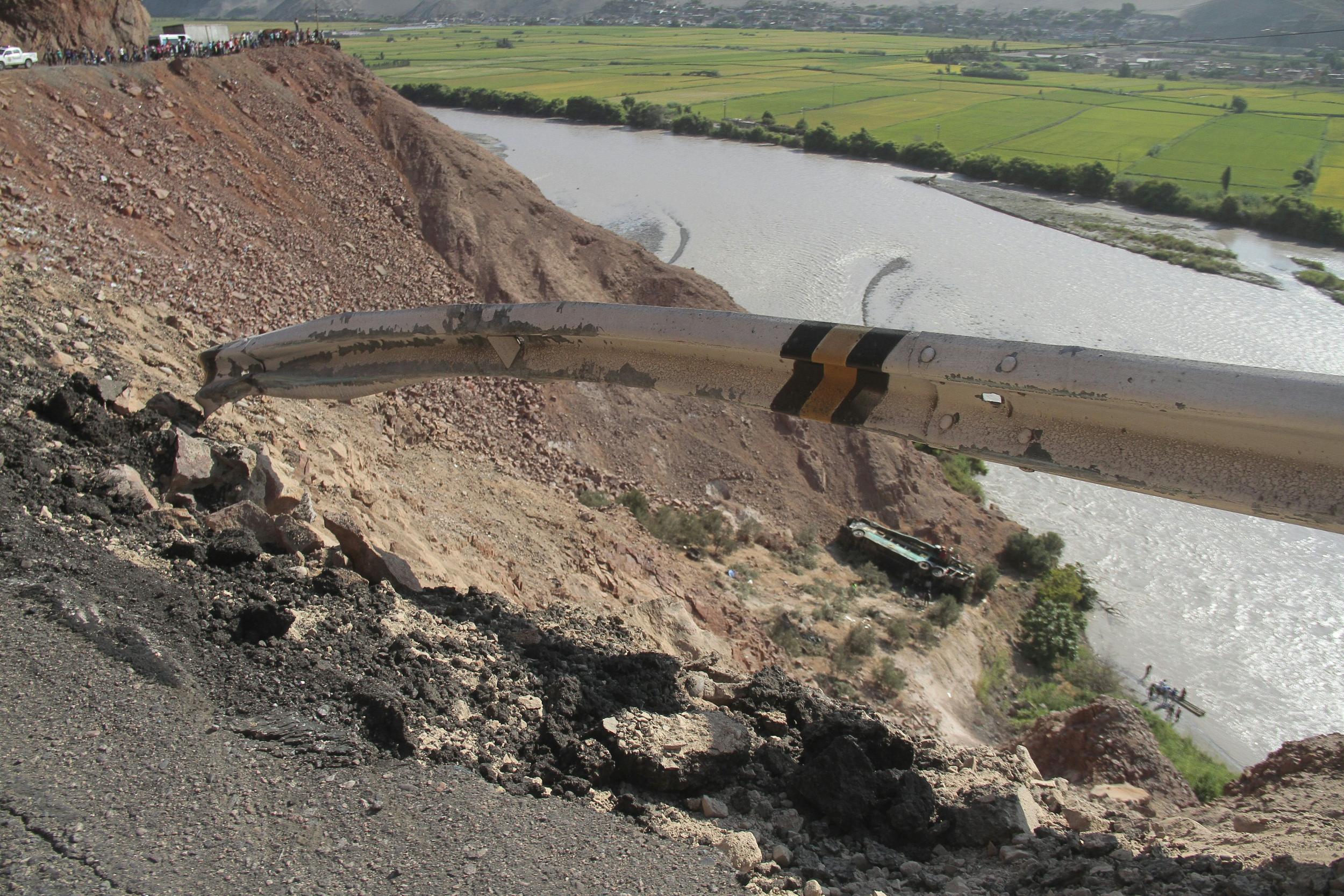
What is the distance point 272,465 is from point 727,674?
402cm

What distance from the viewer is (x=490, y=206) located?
21.5 m

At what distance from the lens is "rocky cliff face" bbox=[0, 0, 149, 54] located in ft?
68.9

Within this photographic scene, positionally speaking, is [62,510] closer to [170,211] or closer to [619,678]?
[619,678]

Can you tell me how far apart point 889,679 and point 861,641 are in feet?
2.21

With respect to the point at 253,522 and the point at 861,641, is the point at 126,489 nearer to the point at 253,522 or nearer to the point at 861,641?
the point at 253,522

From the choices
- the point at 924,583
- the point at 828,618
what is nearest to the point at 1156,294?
the point at 924,583

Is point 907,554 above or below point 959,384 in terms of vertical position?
below

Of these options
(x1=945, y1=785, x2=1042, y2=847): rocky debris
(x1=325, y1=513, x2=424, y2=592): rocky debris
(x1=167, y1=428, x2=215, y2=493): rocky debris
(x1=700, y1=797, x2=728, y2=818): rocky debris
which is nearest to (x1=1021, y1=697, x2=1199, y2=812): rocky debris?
(x1=945, y1=785, x2=1042, y2=847): rocky debris

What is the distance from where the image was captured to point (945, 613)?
15.8m

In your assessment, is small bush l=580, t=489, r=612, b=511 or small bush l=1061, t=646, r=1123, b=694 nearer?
small bush l=580, t=489, r=612, b=511

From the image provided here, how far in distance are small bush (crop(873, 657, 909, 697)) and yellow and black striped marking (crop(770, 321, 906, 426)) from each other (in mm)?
6921

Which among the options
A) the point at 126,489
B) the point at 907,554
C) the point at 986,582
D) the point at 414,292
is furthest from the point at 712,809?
the point at 414,292

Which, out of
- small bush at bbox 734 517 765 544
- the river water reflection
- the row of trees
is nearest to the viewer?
small bush at bbox 734 517 765 544

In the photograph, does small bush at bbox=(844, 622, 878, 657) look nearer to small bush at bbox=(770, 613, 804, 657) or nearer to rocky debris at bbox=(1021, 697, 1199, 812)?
small bush at bbox=(770, 613, 804, 657)
